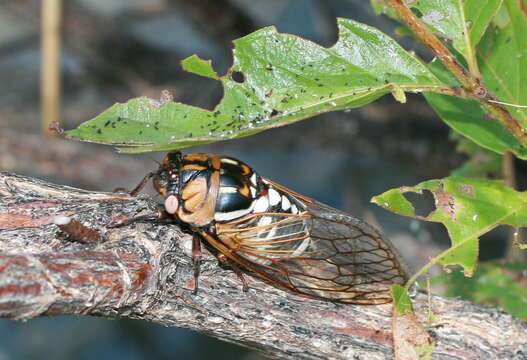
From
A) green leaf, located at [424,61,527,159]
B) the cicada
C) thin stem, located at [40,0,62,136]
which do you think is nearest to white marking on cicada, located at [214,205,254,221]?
the cicada

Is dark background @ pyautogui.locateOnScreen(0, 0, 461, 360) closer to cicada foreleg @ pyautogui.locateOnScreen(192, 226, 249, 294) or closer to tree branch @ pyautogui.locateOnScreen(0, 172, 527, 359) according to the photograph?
tree branch @ pyautogui.locateOnScreen(0, 172, 527, 359)

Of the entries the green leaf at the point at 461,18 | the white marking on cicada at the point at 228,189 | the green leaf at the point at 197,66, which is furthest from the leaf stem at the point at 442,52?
the white marking on cicada at the point at 228,189

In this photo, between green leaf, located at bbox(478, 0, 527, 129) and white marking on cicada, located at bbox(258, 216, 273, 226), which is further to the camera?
white marking on cicada, located at bbox(258, 216, 273, 226)

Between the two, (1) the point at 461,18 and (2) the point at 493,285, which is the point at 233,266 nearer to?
(1) the point at 461,18

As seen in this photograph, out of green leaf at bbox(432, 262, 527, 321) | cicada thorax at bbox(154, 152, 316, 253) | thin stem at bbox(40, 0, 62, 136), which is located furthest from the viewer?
thin stem at bbox(40, 0, 62, 136)

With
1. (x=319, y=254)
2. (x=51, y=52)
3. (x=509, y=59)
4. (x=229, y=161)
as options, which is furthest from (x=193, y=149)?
(x=509, y=59)

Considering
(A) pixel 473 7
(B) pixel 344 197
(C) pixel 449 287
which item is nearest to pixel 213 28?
(B) pixel 344 197
